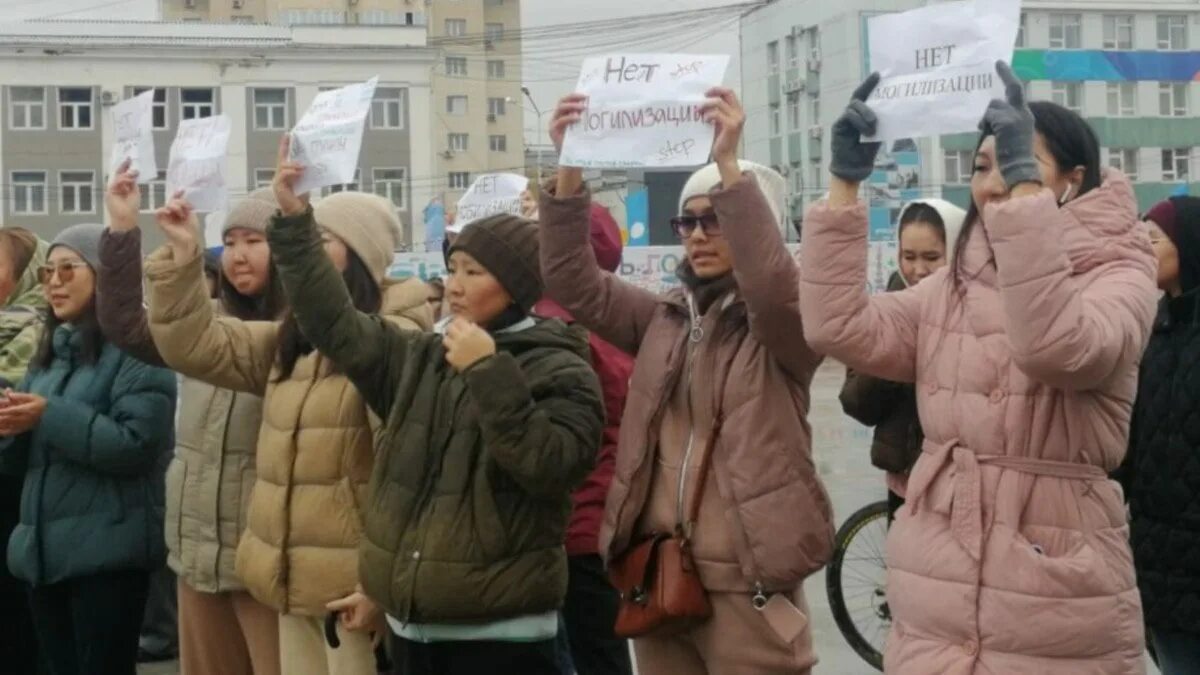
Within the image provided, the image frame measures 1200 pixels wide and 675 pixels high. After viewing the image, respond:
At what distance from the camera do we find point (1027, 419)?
3.27 metres

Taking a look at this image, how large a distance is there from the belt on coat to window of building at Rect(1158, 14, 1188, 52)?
68.1 meters

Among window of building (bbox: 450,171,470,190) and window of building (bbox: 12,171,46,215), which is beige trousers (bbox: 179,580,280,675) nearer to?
window of building (bbox: 12,171,46,215)

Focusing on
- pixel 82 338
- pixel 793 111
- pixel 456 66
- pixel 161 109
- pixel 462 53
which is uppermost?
pixel 462 53

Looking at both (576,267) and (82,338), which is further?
(82,338)

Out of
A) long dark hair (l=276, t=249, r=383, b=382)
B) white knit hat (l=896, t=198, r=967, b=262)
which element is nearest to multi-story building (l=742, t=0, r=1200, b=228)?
white knit hat (l=896, t=198, r=967, b=262)

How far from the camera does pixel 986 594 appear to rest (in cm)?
326

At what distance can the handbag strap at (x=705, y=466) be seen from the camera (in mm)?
4070

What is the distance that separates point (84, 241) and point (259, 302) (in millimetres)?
826

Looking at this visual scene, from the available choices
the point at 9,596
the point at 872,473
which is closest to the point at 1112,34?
the point at 872,473

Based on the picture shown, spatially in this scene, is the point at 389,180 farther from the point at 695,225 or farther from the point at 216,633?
the point at 695,225

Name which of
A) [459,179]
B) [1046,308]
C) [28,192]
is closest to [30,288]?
[1046,308]

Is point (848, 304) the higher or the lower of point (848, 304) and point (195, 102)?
the lower

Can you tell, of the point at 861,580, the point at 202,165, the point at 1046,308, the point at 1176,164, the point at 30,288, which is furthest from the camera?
the point at 1176,164

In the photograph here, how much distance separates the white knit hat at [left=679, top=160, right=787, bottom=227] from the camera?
4184 mm
